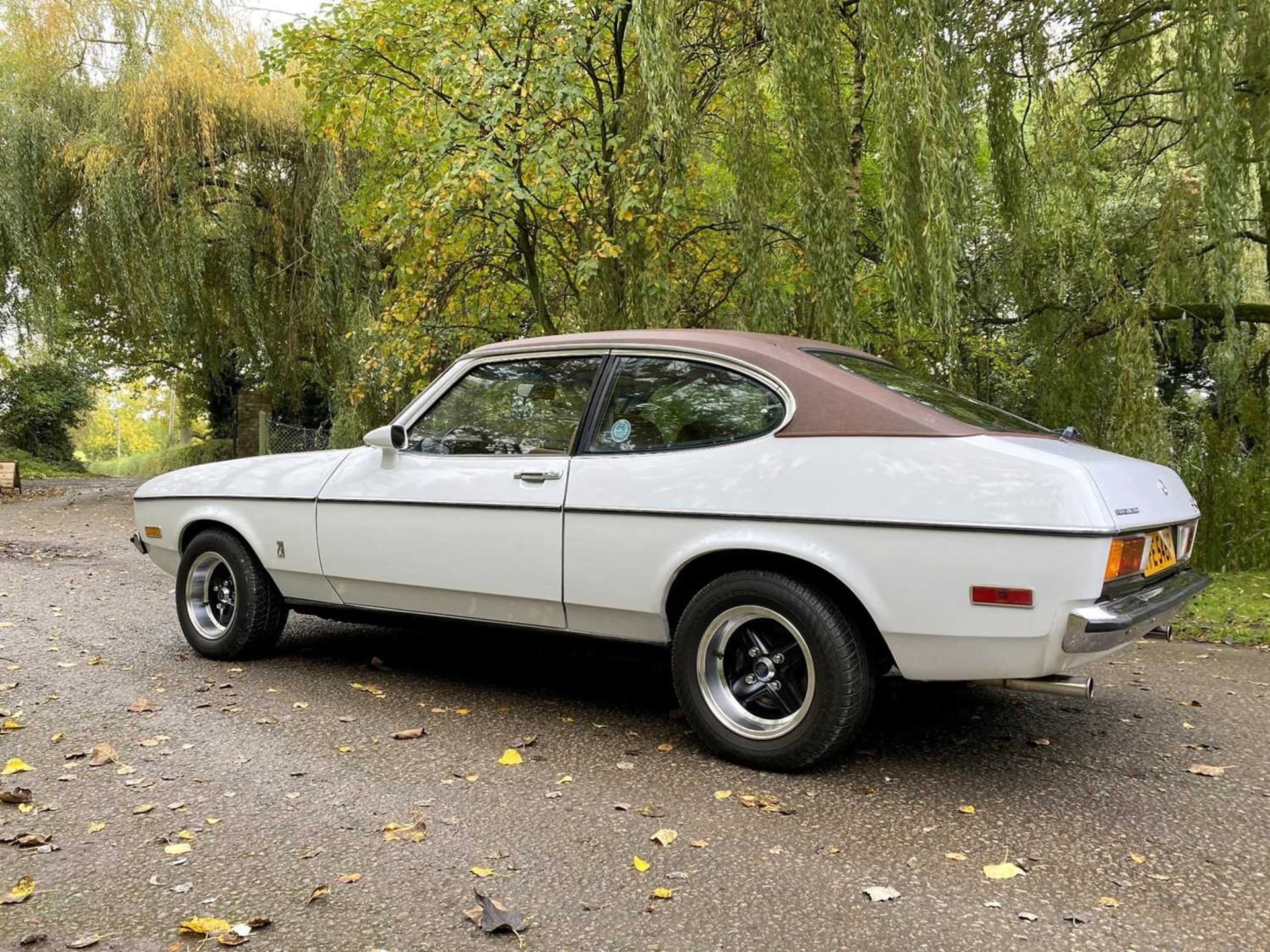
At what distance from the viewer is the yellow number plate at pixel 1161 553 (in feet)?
11.1

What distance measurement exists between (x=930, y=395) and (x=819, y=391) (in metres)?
0.55

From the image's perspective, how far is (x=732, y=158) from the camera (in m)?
7.16

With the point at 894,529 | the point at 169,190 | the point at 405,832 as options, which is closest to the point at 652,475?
the point at 894,529

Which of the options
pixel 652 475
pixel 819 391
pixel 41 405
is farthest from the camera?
pixel 41 405

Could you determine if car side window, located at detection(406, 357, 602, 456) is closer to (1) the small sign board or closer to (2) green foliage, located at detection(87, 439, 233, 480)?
(1) the small sign board

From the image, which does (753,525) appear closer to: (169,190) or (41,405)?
(169,190)

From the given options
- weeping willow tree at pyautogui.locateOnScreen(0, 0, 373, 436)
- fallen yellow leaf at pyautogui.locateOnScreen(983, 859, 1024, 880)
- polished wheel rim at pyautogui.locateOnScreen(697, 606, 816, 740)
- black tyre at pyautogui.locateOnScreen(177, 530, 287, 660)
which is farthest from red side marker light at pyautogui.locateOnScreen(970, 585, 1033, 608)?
weeping willow tree at pyautogui.locateOnScreen(0, 0, 373, 436)

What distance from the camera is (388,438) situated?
4520 mm

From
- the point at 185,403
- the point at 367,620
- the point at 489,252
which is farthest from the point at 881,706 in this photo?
the point at 185,403

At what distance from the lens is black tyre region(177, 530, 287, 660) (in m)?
5.07

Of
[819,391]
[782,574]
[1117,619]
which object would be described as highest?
[819,391]

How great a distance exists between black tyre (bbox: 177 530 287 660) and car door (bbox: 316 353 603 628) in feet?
1.88

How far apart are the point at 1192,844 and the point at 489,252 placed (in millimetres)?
8735

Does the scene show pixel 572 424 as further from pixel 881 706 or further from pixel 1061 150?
pixel 1061 150
